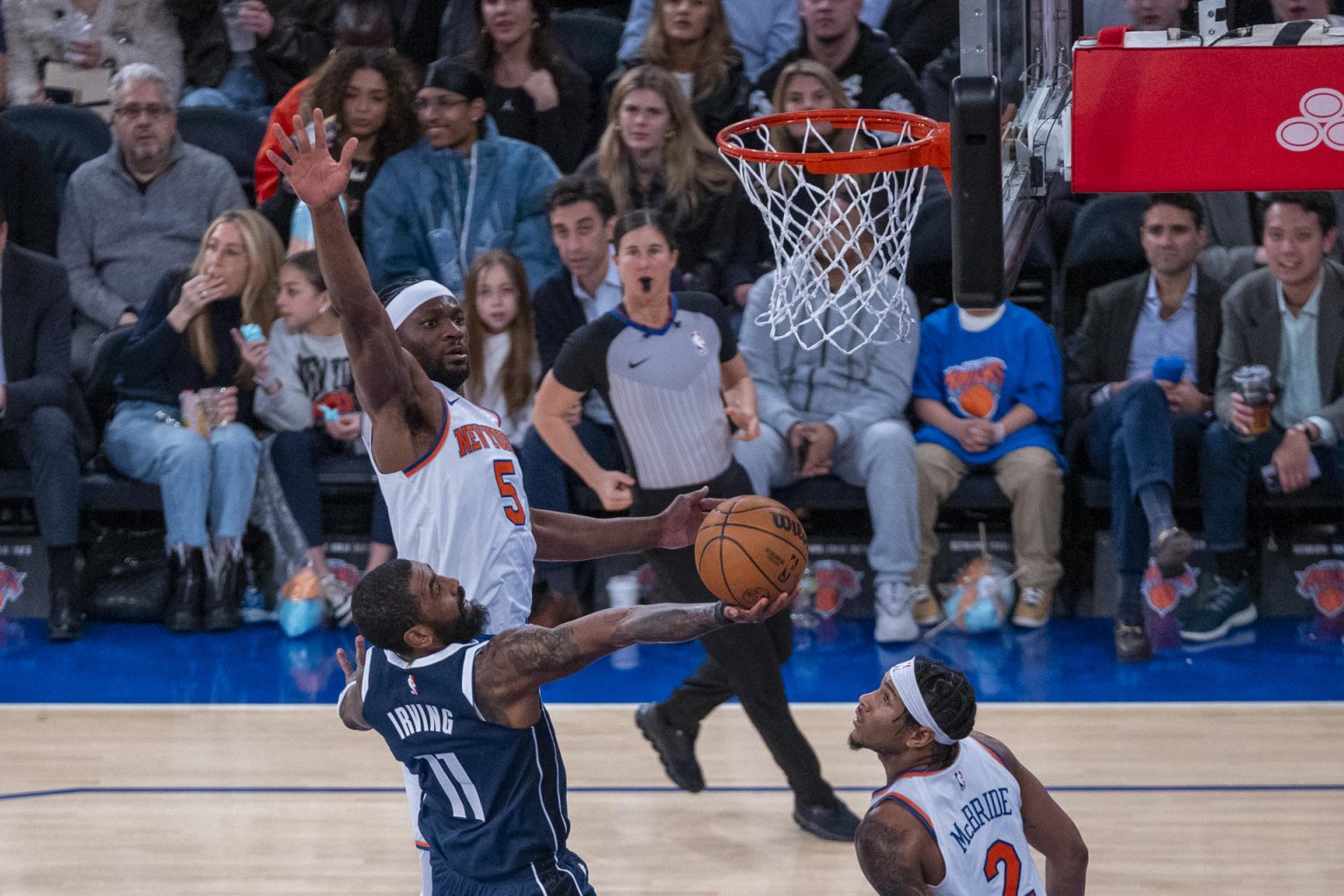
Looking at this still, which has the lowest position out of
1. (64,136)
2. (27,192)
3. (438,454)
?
(438,454)

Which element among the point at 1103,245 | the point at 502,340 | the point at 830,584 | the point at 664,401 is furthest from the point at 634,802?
the point at 1103,245

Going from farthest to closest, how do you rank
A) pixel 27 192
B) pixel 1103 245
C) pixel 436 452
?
pixel 27 192 → pixel 1103 245 → pixel 436 452

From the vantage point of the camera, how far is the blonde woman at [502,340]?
7727mm

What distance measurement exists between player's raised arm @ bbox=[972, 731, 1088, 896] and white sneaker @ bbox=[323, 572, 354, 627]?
15.7 ft

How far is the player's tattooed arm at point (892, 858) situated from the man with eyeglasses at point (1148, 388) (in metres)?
4.03

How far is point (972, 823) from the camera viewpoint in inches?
137

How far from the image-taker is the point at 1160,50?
370cm

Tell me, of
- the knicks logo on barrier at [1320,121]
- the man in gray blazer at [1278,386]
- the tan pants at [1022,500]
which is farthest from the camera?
the tan pants at [1022,500]

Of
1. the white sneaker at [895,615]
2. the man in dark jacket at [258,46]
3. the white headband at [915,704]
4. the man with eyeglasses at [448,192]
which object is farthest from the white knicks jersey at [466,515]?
A: the man in dark jacket at [258,46]

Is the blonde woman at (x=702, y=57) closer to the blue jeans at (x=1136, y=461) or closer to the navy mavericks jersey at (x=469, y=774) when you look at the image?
the blue jeans at (x=1136, y=461)

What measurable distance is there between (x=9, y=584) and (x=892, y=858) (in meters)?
6.00

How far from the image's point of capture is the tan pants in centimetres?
752

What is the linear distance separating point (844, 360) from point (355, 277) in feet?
14.3

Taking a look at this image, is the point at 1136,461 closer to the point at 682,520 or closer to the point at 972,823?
the point at 682,520
